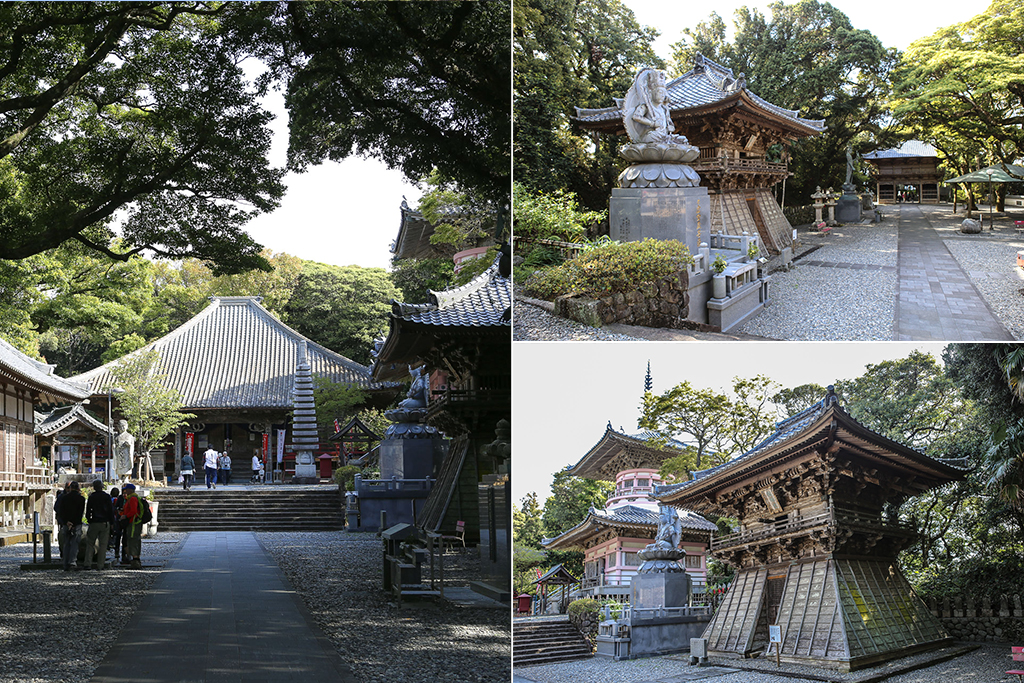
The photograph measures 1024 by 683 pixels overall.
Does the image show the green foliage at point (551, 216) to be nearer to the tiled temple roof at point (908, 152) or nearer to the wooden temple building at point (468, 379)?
the tiled temple roof at point (908, 152)

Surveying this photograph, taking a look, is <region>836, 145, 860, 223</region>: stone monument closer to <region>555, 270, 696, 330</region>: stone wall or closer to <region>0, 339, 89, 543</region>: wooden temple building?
<region>555, 270, 696, 330</region>: stone wall

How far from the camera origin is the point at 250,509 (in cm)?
1980

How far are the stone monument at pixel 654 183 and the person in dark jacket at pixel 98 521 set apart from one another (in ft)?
28.9

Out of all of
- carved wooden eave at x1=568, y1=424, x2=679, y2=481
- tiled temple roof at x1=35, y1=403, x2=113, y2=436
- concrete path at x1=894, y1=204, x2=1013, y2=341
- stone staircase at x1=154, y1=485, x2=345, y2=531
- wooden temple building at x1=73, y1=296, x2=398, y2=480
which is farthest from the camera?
stone staircase at x1=154, y1=485, x2=345, y2=531

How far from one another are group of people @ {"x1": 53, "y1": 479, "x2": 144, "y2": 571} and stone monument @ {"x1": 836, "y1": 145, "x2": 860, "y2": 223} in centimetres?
995

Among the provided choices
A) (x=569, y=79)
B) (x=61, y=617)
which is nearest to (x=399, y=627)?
(x=61, y=617)

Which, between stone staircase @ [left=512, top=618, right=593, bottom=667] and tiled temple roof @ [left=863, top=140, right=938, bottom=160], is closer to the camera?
tiled temple roof @ [left=863, top=140, right=938, bottom=160]

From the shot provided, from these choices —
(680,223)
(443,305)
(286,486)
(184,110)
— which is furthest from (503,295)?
(286,486)

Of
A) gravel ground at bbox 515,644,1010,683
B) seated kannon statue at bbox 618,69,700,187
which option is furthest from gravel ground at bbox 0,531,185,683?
seated kannon statue at bbox 618,69,700,187

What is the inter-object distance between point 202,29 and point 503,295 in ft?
16.7

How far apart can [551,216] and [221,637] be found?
4.58 metres

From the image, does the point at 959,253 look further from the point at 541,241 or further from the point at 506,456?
the point at 506,456

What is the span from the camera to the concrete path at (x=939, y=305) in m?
5.50

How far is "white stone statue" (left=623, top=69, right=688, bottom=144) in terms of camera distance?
6074mm
